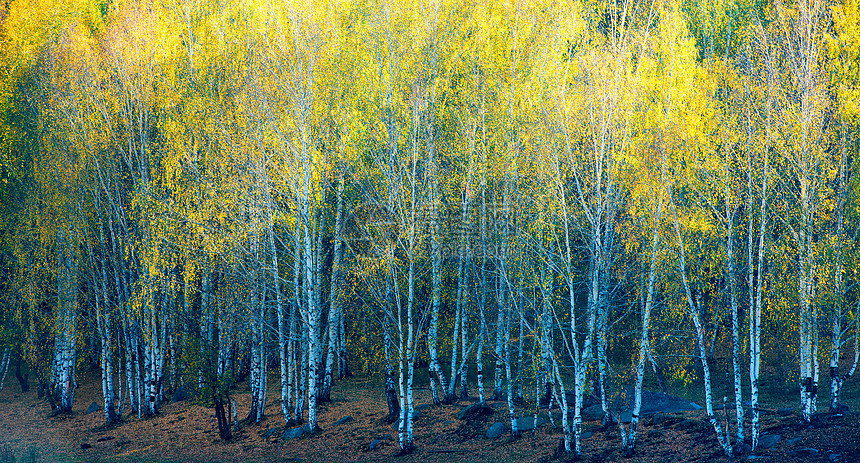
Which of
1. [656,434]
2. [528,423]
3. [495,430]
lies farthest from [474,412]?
[656,434]

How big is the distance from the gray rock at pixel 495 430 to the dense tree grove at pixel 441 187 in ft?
2.51

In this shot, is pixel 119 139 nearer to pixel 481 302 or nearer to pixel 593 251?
pixel 481 302

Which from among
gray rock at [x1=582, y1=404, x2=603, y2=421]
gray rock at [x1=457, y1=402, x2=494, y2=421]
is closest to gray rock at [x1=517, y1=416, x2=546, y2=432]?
gray rock at [x1=457, y1=402, x2=494, y2=421]

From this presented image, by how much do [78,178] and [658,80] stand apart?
55.5ft

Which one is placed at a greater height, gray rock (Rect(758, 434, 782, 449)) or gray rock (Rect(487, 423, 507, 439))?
gray rock (Rect(758, 434, 782, 449))

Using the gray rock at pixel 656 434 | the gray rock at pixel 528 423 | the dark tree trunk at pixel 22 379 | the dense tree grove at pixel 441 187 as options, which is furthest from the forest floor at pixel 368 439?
the dark tree trunk at pixel 22 379

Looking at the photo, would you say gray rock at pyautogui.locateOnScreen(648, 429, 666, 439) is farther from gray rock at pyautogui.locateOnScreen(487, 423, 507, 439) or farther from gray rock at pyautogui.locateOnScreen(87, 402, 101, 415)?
gray rock at pyautogui.locateOnScreen(87, 402, 101, 415)

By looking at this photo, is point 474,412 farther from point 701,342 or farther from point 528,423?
point 701,342

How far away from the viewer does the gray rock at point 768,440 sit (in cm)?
1148

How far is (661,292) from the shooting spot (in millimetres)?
14266

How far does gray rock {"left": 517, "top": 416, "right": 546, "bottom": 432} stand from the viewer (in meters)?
15.0

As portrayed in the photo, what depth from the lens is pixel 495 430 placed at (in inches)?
583

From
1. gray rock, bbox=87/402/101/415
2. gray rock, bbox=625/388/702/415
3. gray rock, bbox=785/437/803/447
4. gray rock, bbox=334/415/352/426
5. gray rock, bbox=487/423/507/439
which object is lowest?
gray rock, bbox=87/402/101/415

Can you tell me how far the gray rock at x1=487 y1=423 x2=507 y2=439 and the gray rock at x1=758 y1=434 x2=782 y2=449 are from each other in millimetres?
5816
